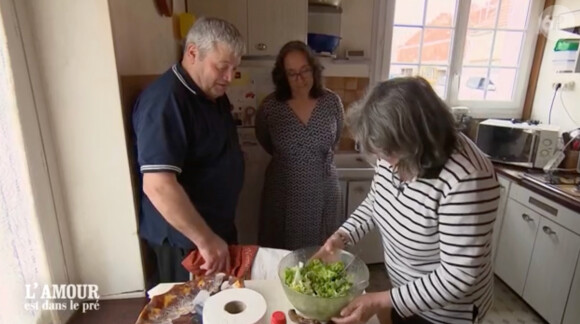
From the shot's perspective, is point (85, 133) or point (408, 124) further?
point (85, 133)

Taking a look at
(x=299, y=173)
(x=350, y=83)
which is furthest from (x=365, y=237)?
(x=350, y=83)

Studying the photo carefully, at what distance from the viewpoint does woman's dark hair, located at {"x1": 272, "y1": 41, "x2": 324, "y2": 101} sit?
1.72 metres

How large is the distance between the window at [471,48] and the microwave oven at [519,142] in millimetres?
469

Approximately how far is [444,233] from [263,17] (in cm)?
173

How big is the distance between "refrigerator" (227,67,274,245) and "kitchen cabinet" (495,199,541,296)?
61.2 inches

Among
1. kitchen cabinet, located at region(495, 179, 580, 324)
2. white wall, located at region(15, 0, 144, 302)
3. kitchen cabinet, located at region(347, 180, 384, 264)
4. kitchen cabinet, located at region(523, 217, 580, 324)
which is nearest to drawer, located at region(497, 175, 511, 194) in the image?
kitchen cabinet, located at region(495, 179, 580, 324)

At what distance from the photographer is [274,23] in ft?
6.98

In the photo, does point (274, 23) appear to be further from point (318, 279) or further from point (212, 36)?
point (318, 279)

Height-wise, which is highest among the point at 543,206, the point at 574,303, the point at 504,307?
the point at 543,206

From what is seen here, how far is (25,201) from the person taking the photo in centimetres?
85

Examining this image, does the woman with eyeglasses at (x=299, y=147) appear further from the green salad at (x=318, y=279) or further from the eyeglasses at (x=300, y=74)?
the green salad at (x=318, y=279)

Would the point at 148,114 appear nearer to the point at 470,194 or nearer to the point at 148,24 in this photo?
the point at 148,24

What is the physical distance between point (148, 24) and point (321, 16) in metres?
1.30

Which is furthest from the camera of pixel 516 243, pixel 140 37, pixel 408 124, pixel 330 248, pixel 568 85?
pixel 568 85
